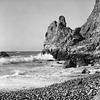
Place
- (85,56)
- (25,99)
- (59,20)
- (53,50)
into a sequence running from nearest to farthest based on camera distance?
(25,99), (85,56), (53,50), (59,20)

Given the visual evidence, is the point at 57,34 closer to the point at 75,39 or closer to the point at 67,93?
the point at 75,39

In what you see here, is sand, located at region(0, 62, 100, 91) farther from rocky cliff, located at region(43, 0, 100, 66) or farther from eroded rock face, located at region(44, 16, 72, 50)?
eroded rock face, located at region(44, 16, 72, 50)

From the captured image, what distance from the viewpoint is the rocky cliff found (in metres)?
64.1

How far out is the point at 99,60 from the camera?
180 ft

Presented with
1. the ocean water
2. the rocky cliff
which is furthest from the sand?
the rocky cliff

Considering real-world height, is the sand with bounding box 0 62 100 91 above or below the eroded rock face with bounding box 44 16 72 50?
below

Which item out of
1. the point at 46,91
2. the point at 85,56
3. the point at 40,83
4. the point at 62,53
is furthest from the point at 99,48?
the point at 46,91

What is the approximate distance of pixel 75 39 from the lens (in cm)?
7944

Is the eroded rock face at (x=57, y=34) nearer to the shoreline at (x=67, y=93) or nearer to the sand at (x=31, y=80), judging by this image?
the sand at (x=31, y=80)

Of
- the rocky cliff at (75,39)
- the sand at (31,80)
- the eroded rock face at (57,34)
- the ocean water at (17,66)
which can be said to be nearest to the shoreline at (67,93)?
the sand at (31,80)

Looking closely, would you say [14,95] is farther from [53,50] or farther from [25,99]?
[53,50]

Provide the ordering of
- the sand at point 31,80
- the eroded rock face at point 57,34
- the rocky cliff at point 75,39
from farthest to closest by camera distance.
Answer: the eroded rock face at point 57,34
the rocky cliff at point 75,39
the sand at point 31,80

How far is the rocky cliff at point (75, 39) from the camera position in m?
64.1

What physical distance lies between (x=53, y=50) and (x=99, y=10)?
2747 cm
